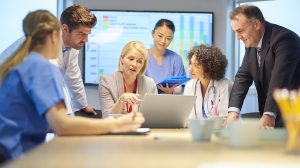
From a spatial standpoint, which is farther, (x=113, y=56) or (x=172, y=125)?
(x=113, y=56)

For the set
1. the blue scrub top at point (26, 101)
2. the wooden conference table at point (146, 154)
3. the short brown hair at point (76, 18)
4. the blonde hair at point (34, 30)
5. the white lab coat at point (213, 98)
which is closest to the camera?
the wooden conference table at point (146, 154)

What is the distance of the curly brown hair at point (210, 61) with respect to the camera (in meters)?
3.47

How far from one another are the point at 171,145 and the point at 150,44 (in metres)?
3.85

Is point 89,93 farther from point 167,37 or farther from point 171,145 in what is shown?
point 171,145

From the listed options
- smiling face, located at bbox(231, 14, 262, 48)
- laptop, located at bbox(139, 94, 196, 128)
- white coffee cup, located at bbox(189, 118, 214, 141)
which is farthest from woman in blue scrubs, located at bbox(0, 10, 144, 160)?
smiling face, located at bbox(231, 14, 262, 48)

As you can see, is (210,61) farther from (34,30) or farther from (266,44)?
(34,30)

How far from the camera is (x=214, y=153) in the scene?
139 centimetres

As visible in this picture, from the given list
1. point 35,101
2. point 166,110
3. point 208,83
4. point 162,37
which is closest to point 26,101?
point 35,101

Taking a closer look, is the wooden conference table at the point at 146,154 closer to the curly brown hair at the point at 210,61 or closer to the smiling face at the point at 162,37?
the curly brown hair at the point at 210,61

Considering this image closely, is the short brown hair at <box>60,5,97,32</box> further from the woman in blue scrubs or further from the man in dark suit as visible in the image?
the woman in blue scrubs

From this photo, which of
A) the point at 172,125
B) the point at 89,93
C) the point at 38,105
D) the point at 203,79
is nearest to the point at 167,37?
the point at 203,79

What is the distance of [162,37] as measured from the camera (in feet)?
14.2

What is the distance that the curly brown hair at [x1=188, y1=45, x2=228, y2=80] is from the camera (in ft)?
11.4

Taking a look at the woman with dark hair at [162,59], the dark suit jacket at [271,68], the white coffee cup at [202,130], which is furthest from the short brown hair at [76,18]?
the white coffee cup at [202,130]
